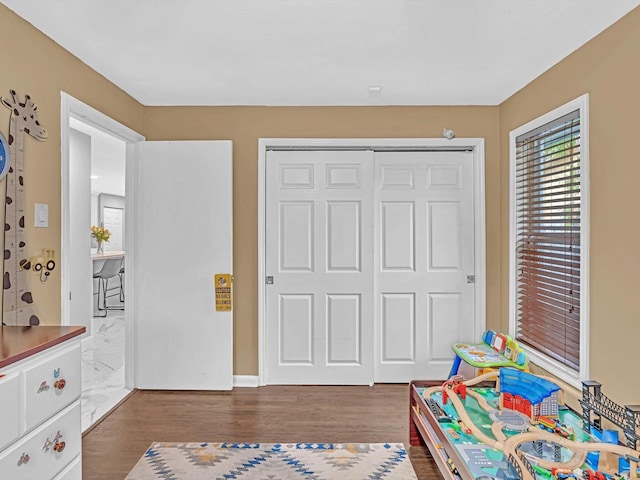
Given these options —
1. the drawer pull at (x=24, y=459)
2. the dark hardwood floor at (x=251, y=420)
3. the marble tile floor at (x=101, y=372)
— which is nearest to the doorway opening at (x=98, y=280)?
the marble tile floor at (x=101, y=372)

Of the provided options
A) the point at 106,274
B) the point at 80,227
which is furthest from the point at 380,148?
the point at 106,274

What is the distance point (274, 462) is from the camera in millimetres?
2422

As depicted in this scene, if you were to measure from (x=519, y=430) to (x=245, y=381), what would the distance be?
7.42 feet

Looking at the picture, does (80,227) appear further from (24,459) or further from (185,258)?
(24,459)

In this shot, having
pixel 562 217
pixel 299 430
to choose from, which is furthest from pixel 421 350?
pixel 562 217

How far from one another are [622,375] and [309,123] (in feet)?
9.14

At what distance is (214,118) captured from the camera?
11.7ft

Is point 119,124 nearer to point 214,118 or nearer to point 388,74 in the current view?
point 214,118

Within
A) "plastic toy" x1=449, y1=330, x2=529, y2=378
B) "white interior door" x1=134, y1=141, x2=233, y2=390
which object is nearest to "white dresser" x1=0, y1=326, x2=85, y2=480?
"white interior door" x1=134, y1=141, x2=233, y2=390

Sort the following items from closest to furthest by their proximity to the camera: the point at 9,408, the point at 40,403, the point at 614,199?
the point at 9,408, the point at 40,403, the point at 614,199

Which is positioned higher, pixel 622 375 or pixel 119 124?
pixel 119 124

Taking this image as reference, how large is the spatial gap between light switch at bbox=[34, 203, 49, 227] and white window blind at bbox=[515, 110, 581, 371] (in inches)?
123

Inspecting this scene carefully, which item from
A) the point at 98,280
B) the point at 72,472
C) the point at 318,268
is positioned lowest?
the point at 72,472

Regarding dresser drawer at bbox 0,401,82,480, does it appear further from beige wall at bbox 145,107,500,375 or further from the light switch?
beige wall at bbox 145,107,500,375
